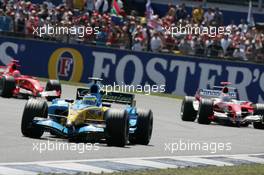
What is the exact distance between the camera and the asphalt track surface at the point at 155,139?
12.7 metres

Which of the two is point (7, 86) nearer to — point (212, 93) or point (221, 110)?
point (212, 93)

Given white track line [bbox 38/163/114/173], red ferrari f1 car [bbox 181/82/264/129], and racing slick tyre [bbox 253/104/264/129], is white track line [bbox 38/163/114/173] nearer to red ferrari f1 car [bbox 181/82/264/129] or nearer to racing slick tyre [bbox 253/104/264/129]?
red ferrari f1 car [bbox 181/82/264/129]

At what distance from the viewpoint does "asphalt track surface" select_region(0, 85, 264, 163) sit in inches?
499

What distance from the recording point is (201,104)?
21172 millimetres

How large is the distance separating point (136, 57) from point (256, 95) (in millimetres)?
4619

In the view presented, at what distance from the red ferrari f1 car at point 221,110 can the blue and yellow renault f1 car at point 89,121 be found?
5854 millimetres

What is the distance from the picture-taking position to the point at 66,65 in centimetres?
3325

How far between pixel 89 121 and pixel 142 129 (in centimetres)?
97

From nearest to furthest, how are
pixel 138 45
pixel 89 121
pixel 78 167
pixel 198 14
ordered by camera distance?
pixel 78 167 → pixel 89 121 → pixel 138 45 → pixel 198 14

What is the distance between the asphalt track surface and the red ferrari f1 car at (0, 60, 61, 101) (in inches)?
14.5

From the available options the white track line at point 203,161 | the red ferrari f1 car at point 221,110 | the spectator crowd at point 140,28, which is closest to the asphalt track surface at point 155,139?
the red ferrari f1 car at point 221,110

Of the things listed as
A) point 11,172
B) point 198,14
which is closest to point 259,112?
point 11,172

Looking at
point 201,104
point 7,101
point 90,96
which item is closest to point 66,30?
point 7,101

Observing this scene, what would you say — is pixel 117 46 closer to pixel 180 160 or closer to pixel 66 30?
pixel 66 30
